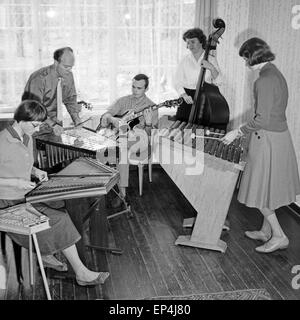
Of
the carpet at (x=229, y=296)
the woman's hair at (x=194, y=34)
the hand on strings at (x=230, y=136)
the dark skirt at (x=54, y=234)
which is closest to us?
the dark skirt at (x=54, y=234)

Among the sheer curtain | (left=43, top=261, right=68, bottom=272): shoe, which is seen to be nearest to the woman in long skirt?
(left=43, top=261, right=68, bottom=272): shoe

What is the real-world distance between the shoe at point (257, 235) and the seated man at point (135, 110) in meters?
1.22

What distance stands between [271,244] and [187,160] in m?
0.88

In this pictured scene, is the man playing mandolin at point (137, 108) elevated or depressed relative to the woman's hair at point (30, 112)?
depressed

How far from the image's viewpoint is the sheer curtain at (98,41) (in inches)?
197

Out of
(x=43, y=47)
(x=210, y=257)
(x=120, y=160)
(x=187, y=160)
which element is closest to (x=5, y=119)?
(x=43, y=47)

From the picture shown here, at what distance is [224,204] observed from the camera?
362cm

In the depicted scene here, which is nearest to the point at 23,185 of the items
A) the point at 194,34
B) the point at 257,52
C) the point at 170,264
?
the point at 170,264

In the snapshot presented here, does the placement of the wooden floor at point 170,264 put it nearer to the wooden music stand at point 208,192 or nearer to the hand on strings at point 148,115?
the wooden music stand at point 208,192

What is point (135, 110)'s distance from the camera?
15.0 feet

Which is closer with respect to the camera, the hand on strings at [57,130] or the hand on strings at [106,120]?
the hand on strings at [57,130]

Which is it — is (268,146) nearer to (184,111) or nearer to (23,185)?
(184,111)

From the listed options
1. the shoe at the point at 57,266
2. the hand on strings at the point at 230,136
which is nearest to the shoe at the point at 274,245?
the hand on strings at the point at 230,136

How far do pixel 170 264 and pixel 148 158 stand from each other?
1.30 meters
